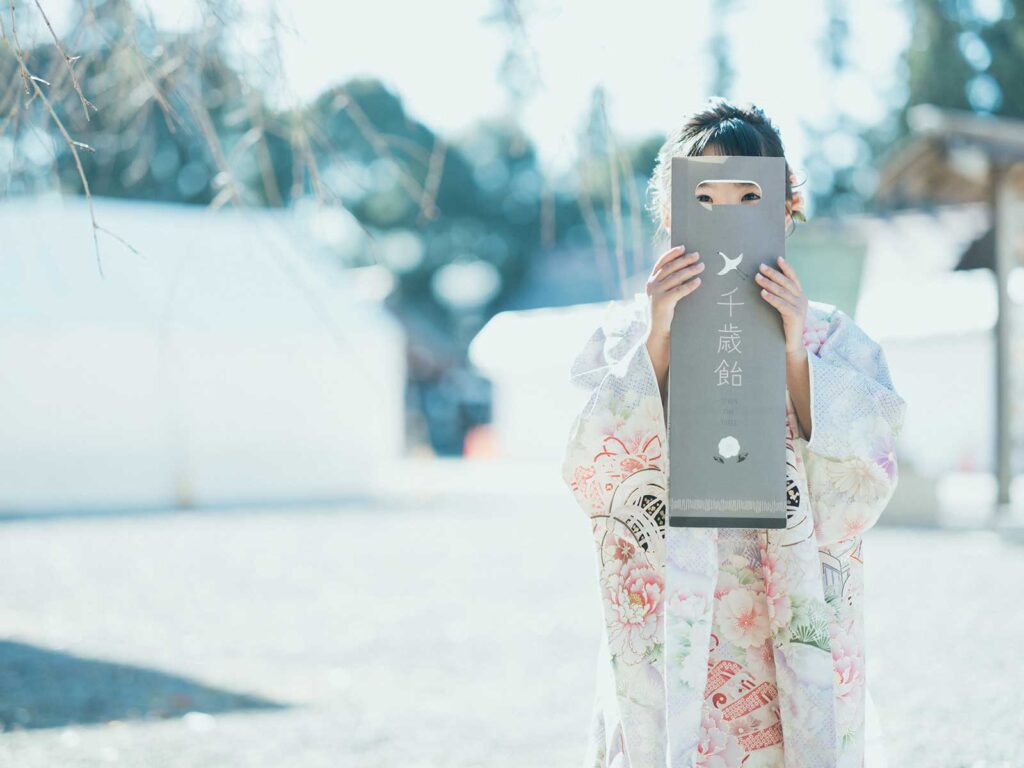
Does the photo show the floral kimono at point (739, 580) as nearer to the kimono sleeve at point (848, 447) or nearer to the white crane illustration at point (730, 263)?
the kimono sleeve at point (848, 447)

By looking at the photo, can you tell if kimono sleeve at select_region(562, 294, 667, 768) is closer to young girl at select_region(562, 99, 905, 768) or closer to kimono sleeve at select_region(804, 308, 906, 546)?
young girl at select_region(562, 99, 905, 768)

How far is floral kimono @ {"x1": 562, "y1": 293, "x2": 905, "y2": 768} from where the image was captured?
5.10 ft

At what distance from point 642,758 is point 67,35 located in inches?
86.0

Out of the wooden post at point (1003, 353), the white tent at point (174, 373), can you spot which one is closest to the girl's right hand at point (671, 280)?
the wooden post at point (1003, 353)

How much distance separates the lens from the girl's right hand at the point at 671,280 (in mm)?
1500

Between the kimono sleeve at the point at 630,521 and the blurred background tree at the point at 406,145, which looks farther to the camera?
the blurred background tree at the point at 406,145

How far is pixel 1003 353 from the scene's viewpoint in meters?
8.89

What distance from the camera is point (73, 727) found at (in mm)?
3643

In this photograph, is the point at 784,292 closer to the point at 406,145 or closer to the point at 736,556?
the point at 736,556

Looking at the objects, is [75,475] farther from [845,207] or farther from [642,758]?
[845,207]

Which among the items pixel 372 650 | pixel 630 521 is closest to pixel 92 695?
pixel 372 650

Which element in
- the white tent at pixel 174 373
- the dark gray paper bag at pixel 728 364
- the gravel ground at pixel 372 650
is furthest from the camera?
the white tent at pixel 174 373

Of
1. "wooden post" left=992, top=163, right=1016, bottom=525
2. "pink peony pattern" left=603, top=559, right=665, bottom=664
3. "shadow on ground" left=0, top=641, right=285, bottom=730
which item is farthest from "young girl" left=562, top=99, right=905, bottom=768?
"wooden post" left=992, top=163, right=1016, bottom=525

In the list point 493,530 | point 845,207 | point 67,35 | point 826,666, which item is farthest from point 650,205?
point 845,207
